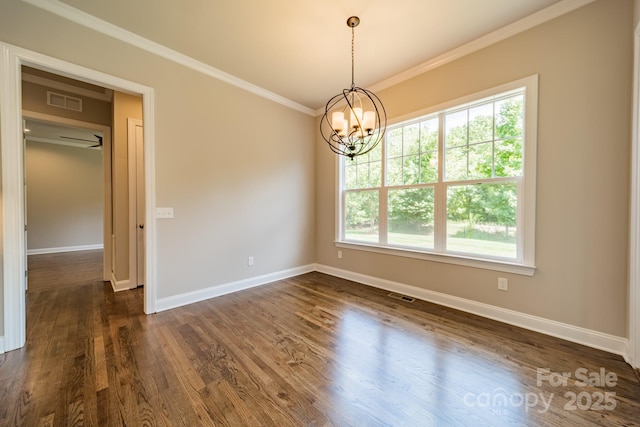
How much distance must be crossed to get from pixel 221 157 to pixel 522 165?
3.46m

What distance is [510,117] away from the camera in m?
2.49

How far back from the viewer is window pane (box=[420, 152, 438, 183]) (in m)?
3.02

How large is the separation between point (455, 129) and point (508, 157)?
25.8 inches

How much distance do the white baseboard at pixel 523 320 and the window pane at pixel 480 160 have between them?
1.43 m

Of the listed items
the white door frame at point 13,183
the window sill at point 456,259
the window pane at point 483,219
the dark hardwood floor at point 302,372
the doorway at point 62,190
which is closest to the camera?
the dark hardwood floor at point 302,372

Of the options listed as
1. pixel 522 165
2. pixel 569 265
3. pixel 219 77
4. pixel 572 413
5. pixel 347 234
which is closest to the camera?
pixel 572 413

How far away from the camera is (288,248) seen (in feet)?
13.4

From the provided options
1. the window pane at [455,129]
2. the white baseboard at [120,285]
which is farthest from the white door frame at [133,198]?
the window pane at [455,129]

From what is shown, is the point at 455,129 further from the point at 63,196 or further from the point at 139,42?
the point at 63,196

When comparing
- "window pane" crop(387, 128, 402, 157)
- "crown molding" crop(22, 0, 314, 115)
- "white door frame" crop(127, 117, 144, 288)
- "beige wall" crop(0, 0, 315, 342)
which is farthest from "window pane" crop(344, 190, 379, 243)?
"white door frame" crop(127, 117, 144, 288)

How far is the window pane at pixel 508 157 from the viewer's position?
243 cm

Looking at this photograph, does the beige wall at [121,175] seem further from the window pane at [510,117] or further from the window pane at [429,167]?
the window pane at [510,117]

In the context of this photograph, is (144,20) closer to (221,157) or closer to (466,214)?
(221,157)

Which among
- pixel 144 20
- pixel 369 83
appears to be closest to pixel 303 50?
pixel 369 83
